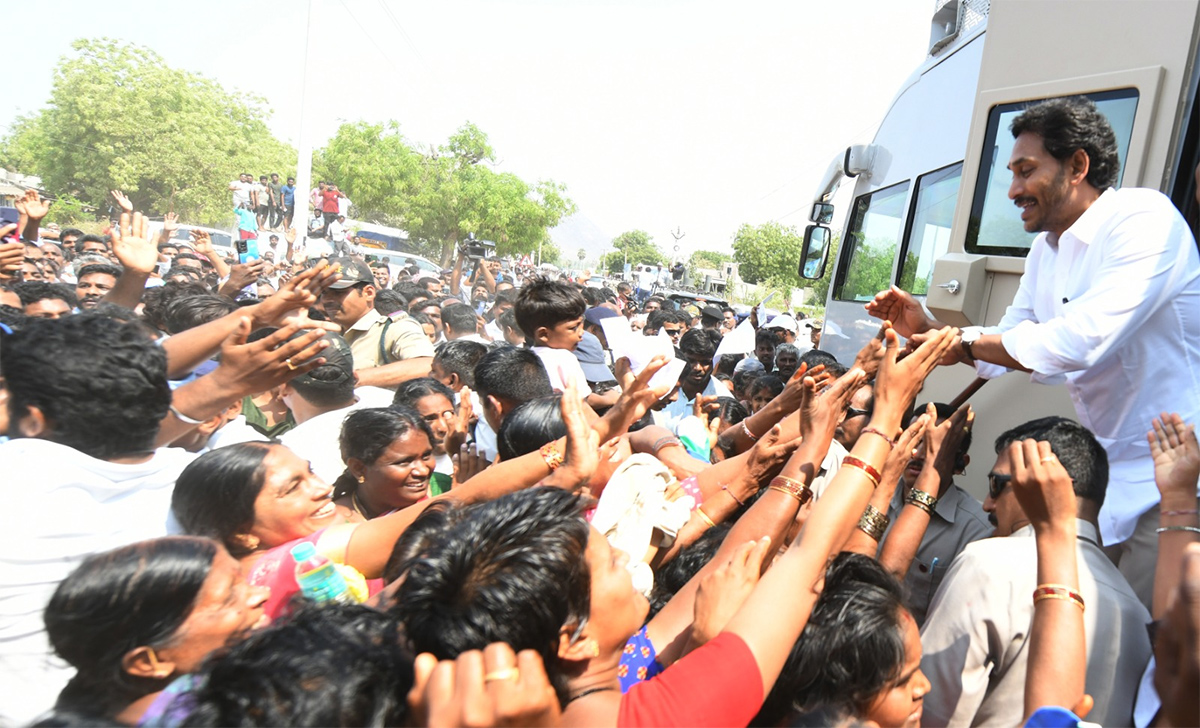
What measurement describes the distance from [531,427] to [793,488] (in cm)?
104

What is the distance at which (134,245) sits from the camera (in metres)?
3.69

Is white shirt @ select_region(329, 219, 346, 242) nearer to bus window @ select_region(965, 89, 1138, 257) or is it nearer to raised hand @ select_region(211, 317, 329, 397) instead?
bus window @ select_region(965, 89, 1138, 257)

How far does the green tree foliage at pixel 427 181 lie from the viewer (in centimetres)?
3944

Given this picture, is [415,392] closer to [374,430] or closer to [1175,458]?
[374,430]

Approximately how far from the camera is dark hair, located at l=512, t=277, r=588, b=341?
414 cm

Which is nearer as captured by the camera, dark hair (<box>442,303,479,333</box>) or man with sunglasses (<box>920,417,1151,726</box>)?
man with sunglasses (<box>920,417,1151,726</box>)

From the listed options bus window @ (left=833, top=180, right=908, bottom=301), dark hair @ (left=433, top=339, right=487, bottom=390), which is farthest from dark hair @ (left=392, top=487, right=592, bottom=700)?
bus window @ (left=833, top=180, right=908, bottom=301)

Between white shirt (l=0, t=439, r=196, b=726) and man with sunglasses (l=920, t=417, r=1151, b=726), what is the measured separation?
2.04m

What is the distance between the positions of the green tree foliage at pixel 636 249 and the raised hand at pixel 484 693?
10416 cm

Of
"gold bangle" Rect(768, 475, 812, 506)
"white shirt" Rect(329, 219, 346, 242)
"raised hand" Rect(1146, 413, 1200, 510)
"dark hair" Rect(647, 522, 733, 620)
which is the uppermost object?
"white shirt" Rect(329, 219, 346, 242)

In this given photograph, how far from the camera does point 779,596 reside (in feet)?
5.26

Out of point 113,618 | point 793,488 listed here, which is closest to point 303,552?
point 113,618

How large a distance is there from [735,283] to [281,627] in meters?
59.5

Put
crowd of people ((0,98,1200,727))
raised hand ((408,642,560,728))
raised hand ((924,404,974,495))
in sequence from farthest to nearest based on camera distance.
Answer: raised hand ((924,404,974,495)) → crowd of people ((0,98,1200,727)) → raised hand ((408,642,560,728))
